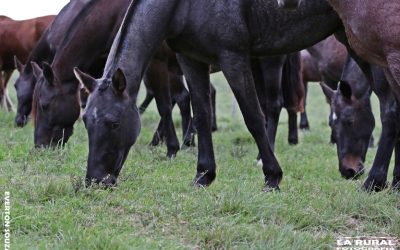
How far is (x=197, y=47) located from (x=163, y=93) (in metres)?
2.51

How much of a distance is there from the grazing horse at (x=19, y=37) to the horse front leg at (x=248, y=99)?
707 cm

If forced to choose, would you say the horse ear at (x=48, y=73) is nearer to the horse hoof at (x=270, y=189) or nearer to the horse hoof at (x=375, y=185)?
the horse hoof at (x=270, y=189)

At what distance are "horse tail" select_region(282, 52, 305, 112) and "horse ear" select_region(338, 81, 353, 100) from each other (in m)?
2.63

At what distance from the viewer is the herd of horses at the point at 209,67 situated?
210 inches

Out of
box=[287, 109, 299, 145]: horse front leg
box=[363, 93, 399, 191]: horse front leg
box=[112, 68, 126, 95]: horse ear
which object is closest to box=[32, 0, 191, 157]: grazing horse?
box=[112, 68, 126, 95]: horse ear

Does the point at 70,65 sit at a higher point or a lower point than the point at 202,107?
higher

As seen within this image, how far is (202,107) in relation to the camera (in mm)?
6180

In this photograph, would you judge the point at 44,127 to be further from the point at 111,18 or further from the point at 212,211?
the point at 212,211

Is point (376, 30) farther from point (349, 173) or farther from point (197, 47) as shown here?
point (349, 173)

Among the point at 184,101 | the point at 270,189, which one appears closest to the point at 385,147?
the point at 270,189

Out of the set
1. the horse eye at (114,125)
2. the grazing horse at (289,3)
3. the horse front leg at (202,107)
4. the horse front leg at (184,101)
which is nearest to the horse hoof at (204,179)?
the horse front leg at (202,107)

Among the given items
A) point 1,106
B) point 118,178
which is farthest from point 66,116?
point 1,106

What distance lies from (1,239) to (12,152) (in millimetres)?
3212

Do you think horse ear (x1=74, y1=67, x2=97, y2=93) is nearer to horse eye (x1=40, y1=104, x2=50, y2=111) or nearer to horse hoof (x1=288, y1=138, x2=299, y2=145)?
horse eye (x1=40, y1=104, x2=50, y2=111)
